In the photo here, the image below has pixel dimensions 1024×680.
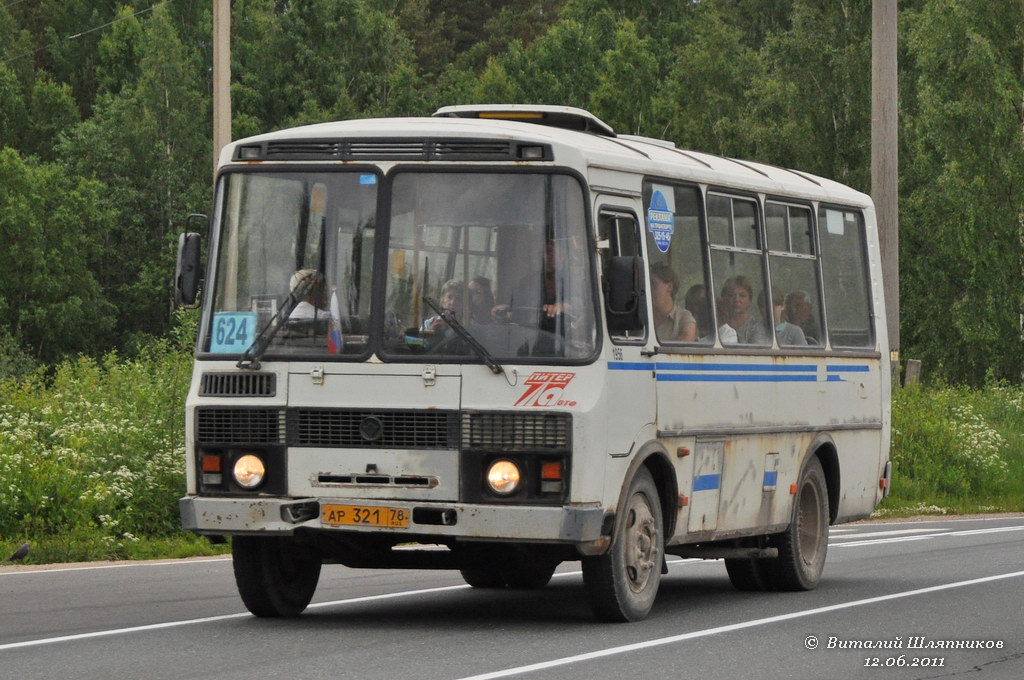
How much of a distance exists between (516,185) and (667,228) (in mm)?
1609

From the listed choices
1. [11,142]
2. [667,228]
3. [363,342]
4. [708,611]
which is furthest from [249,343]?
[11,142]

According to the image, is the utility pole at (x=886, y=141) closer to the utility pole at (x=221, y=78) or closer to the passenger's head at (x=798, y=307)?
the utility pole at (x=221, y=78)

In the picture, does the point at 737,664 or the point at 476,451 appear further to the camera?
the point at 476,451

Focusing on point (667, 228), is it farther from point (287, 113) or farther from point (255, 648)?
point (287, 113)

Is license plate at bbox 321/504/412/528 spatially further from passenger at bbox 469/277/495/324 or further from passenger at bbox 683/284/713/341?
passenger at bbox 683/284/713/341

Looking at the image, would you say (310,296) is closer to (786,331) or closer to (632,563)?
(632,563)

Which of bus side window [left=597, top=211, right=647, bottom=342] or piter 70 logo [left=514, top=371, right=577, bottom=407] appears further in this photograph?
bus side window [left=597, top=211, right=647, bottom=342]

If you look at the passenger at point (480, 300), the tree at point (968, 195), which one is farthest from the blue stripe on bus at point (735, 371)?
the tree at point (968, 195)

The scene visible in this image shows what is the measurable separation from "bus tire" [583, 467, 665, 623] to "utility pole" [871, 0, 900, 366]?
13.9 m

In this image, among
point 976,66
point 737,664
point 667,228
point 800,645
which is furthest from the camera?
point 976,66

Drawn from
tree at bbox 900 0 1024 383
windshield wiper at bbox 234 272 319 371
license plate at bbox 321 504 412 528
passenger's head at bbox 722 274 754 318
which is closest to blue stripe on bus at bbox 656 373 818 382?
passenger's head at bbox 722 274 754 318

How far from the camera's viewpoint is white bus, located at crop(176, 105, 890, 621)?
11289mm

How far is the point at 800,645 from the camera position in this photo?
11250 mm

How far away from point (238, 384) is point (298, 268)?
76cm
